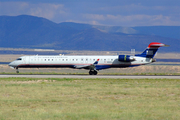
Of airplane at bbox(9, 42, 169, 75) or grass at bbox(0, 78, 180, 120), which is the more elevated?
airplane at bbox(9, 42, 169, 75)

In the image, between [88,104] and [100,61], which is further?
[100,61]

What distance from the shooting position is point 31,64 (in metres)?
47.4

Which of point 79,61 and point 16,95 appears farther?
point 79,61

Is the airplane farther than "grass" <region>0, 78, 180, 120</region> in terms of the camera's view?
Yes

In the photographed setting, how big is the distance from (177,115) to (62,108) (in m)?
6.02

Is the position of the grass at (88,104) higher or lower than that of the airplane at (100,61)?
lower

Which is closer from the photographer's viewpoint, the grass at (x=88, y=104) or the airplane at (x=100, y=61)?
the grass at (x=88, y=104)

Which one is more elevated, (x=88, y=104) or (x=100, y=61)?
(x=100, y=61)

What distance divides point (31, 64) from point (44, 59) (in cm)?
208

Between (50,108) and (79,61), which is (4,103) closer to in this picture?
(50,108)

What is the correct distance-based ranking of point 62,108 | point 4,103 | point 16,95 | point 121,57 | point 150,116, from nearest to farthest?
point 150,116, point 62,108, point 4,103, point 16,95, point 121,57

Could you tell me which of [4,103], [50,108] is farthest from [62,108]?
[4,103]

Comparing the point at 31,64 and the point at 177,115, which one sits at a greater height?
the point at 31,64

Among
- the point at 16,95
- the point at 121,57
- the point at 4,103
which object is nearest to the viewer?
the point at 4,103
